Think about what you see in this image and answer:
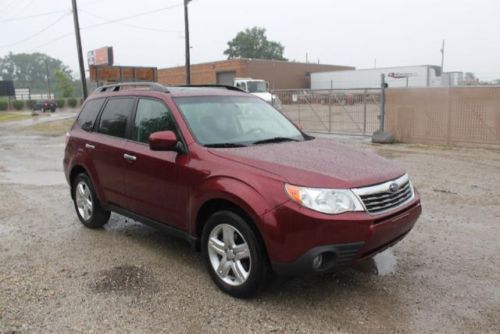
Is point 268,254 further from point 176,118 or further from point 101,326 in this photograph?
point 176,118

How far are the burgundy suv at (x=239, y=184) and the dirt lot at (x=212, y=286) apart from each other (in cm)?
38

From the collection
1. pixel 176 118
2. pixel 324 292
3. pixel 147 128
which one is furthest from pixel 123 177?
pixel 324 292

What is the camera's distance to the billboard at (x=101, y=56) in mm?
38188

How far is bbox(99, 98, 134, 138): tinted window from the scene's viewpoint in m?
5.17

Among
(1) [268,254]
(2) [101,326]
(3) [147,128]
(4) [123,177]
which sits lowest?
(2) [101,326]

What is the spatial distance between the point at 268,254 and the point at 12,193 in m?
6.32

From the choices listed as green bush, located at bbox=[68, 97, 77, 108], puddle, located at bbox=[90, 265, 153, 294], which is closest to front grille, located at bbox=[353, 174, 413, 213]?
puddle, located at bbox=[90, 265, 153, 294]

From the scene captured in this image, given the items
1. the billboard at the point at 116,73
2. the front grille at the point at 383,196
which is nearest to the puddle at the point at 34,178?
the front grille at the point at 383,196

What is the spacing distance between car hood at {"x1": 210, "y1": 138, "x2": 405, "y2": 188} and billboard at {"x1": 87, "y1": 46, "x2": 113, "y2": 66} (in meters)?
36.7

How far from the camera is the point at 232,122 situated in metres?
4.71

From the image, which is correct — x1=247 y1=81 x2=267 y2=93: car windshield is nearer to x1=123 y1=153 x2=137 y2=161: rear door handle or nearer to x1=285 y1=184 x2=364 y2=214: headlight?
x1=123 y1=153 x2=137 y2=161: rear door handle

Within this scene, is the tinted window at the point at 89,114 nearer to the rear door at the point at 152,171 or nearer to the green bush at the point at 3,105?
the rear door at the point at 152,171

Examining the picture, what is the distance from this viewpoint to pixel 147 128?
4.84 meters

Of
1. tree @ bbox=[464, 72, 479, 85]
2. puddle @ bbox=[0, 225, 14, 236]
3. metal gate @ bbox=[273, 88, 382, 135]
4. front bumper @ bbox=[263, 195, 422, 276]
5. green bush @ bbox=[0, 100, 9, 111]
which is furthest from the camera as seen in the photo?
green bush @ bbox=[0, 100, 9, 111]
